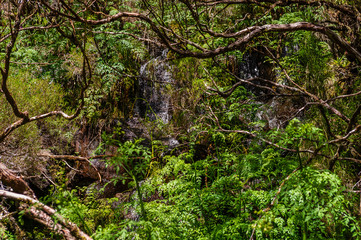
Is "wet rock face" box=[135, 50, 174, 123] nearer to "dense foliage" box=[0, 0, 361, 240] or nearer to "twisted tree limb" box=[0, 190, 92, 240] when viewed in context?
"dense foliage" box=[0, 0, 361, 240]

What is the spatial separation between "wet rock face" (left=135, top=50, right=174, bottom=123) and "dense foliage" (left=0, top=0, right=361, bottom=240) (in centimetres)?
4

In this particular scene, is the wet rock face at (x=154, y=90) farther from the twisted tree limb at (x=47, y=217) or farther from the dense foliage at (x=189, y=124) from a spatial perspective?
the twisted tree limb at (x=47, y=217)

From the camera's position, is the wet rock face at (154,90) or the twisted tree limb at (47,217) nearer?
the twisted tree limb at (47,217)

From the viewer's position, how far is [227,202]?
2.54 metres

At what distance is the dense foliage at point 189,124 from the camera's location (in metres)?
2.28

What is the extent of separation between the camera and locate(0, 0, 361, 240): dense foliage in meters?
2.28

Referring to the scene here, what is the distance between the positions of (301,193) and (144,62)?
18.7 feet

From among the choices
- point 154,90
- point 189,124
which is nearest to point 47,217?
point 189,124

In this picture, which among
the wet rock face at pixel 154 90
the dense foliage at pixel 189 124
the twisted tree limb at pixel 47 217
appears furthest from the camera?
the wet rock face at pixel 154 90

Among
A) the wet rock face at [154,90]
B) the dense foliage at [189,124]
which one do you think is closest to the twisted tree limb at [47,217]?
the dense foliage at [189,124]

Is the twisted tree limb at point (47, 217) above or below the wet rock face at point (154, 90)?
below

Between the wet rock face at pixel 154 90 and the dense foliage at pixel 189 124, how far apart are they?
0.04m

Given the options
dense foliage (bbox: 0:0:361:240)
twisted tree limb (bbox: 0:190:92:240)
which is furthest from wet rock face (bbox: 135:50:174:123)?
twisted tree limb (bbox: 0:190:92:240)

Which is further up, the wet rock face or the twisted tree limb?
the wet rock face
